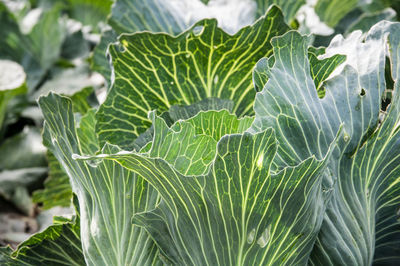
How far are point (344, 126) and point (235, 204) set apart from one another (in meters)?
0.29

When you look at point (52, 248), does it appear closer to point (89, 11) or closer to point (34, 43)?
point (34, 43)

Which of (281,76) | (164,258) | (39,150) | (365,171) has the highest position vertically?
(281,76)

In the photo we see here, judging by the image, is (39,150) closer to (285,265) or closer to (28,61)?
(28,61)

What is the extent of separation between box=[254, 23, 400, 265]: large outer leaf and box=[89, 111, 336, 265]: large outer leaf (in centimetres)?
8

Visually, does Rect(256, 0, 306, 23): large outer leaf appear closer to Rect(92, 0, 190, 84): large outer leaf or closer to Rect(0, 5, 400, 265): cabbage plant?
Rect(92, 0, 190, 84): large outer leaf

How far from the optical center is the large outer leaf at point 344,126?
Result: 102cm

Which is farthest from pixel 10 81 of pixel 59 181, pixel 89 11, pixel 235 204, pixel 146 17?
pixel 235 204

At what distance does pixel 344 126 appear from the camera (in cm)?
106

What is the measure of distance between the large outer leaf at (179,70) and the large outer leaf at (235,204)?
1.21ft

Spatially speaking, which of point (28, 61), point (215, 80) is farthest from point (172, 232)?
point (28, 61)

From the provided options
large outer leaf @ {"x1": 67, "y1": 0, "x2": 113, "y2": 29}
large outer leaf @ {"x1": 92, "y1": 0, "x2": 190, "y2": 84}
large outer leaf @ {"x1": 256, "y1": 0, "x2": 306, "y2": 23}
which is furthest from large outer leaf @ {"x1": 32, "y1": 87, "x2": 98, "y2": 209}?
large outer leaf @ {"x1": 67, "y1": 0, "x2": 113, "y2": 29}

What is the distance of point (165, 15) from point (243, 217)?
2.65ft

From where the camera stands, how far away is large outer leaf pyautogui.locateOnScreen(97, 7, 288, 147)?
4.17 ft

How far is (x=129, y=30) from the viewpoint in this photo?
159cm
